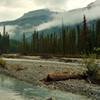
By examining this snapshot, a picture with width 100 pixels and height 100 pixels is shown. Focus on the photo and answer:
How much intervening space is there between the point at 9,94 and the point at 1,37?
163m

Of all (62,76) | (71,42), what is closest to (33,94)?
(62,76)

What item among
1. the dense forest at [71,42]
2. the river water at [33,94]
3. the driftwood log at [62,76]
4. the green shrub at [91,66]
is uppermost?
the dense forest at [71,42]

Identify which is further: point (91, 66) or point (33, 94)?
point (91, 66)

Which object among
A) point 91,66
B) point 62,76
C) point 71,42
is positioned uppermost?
point 71,42

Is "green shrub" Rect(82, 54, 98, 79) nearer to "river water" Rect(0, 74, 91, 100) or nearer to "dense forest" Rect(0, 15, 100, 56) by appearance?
"river water" Rect(0, 74, 91, 100)

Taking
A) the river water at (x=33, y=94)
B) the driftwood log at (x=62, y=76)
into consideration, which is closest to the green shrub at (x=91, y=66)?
the driftwood log at (x=62, y=76)

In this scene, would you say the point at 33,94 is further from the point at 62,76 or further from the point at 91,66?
the point at 91,66

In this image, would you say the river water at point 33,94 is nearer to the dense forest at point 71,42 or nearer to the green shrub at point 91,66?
the green shrub at point 91,66

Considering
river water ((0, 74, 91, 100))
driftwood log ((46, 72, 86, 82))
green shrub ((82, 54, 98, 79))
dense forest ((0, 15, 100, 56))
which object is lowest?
river water ((0, 74, 91, 100))

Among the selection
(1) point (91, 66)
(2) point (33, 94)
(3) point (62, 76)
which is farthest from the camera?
(3) point (62, 76)

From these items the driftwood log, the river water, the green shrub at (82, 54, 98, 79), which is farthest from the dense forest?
the river water

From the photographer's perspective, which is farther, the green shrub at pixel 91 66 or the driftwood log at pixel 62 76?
the driftwood log at pixel 62 76

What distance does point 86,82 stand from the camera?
3512cm

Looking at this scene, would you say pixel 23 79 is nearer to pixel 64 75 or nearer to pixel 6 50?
pixel 64 75
